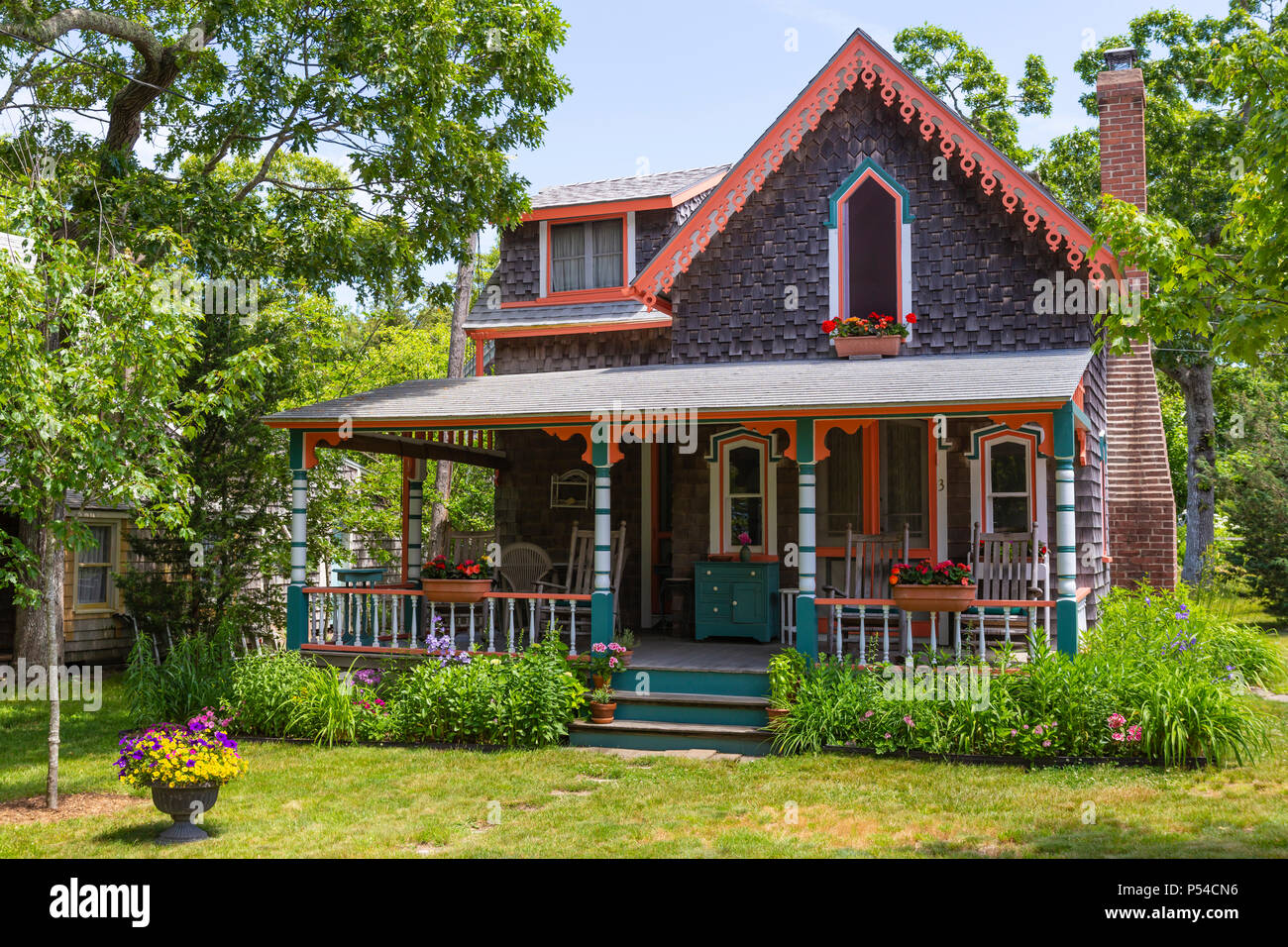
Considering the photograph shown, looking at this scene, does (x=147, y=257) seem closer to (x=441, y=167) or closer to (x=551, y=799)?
(x=441, y=167)

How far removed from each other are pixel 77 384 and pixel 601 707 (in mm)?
5181

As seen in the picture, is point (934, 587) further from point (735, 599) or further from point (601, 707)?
point (735, 599)

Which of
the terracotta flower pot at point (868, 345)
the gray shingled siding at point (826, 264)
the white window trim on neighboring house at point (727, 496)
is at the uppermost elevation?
the gray shingled siding at point (826, 264)

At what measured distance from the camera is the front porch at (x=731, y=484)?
10.0 meters

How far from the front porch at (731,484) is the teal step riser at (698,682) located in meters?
0.50

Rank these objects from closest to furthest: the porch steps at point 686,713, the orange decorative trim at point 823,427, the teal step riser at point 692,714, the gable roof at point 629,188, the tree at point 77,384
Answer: the tree at point 77,384, the porch steps at point 686,713, the teal step riser at point 692,714, the orange decorative trim at point 823,427, the gable roof at point 629,188

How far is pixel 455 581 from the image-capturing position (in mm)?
11133

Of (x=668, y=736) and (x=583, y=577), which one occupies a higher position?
(x=583, y=577)

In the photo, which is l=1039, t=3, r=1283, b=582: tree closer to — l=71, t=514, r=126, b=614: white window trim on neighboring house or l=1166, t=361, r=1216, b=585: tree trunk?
l=1166, t=361, r=1216, b=585: tree trunk

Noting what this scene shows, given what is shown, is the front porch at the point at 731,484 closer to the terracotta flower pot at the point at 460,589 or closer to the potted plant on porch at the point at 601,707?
the terracotta flower pot at the point at 460,589

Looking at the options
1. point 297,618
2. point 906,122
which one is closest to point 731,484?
point 906,122

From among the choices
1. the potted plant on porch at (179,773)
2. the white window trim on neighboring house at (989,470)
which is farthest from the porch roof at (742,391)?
the potted plant on porch at (179,773)

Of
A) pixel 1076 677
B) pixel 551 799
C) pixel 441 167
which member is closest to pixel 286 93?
pixel 441 167

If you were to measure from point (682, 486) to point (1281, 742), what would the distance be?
695cm
